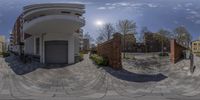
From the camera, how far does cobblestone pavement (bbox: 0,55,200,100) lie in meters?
13.2

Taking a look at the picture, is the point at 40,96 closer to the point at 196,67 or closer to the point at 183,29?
the point at 196,67

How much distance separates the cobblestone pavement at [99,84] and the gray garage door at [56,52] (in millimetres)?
4702

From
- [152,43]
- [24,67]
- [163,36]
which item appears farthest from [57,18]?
[152,43]

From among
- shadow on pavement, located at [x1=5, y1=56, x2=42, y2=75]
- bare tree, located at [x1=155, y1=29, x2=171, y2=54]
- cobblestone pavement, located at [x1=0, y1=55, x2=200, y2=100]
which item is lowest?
cobblestone pavement, located at [x1=0, y1=55, x2=200, y2=100]

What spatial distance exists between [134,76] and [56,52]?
408 inches

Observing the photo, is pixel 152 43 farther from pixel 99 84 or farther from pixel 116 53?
pixel 99 84

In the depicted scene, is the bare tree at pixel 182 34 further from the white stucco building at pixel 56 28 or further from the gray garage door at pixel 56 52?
the gray garage door at pixel 56 52

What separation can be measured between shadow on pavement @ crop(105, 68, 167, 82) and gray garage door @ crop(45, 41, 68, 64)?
7.53 meters

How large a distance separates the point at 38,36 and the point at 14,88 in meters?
15.1

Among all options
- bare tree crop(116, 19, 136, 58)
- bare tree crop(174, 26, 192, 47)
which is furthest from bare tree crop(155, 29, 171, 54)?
bare tree crop(116, 19, 136, 58)

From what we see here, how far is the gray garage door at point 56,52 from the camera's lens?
27.2 m

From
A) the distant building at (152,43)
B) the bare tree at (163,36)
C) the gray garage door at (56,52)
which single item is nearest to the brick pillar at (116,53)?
the gray garage door at (56,52)

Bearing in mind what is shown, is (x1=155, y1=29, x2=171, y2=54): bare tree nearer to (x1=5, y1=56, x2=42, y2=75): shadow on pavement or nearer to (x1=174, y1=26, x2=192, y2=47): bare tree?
(x1=174, y1=26, x2=192, y2=47): bare tree

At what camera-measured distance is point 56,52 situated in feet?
89.4
